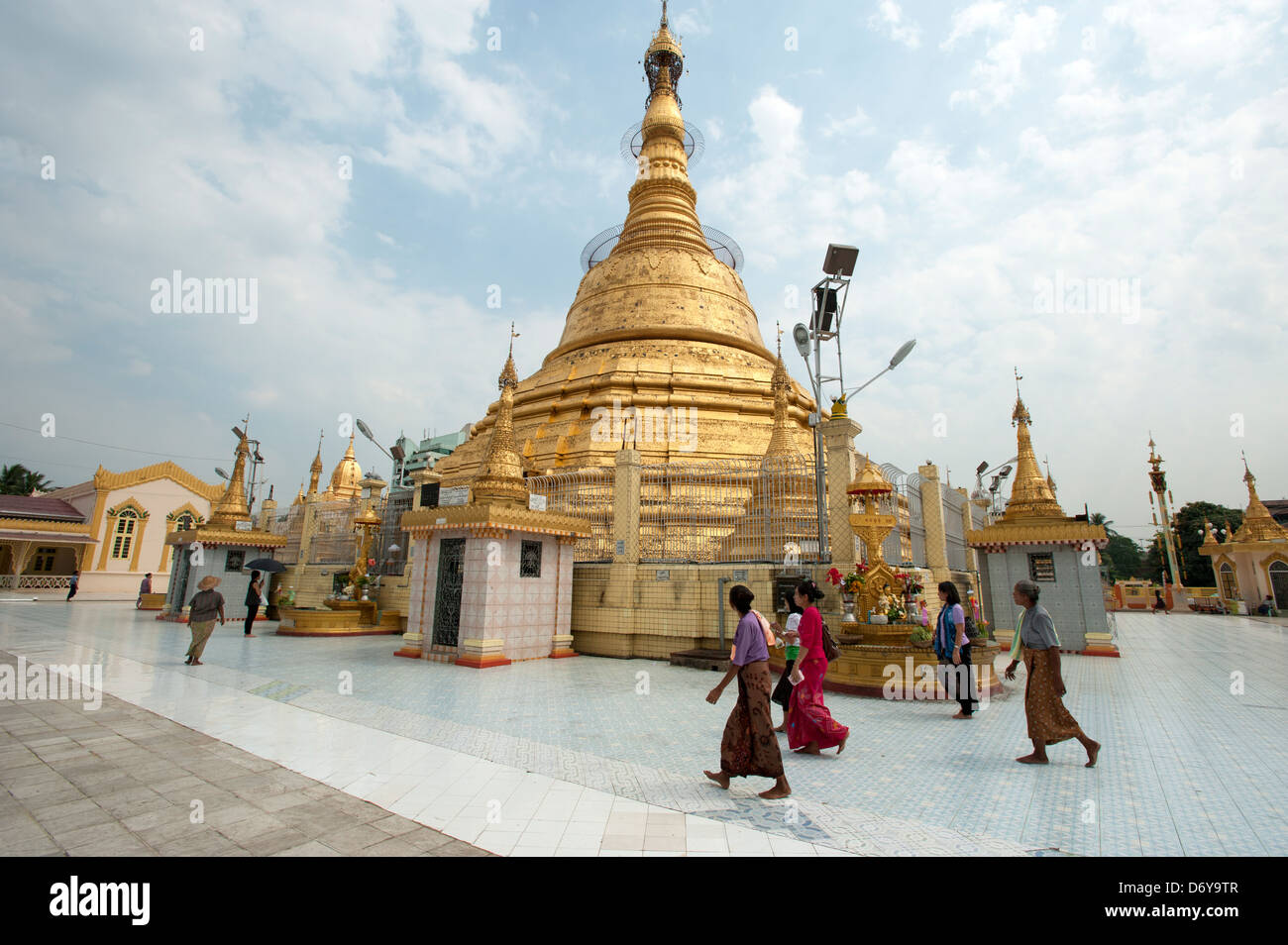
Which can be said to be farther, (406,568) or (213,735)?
(406,568)

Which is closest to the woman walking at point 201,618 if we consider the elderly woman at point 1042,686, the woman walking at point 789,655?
the woman walking at point 789,655

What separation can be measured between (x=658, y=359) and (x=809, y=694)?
52.7 ft

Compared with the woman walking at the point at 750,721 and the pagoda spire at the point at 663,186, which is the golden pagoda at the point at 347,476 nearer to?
the pagoda spire at the point at 663,186

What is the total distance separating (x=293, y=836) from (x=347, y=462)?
39.1m

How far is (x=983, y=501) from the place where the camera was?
2444 centimetres

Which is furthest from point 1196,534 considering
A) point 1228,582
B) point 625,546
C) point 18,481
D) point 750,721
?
point 18,481

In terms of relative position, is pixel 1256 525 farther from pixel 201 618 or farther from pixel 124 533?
pixel 124 533

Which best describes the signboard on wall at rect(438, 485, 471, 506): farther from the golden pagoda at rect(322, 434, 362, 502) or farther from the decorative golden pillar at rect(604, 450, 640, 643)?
the golden pagoda at rect(322, 434, 362, 502)

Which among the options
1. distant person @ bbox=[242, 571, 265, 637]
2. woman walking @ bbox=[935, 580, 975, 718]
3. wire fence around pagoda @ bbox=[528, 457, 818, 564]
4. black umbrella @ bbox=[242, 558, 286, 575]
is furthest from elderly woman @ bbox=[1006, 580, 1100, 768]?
black umbrella @ bbox=[242, 558, 286, 575]

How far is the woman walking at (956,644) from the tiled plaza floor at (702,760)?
40cm

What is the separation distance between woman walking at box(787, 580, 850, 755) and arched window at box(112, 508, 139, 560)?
36.9 metres

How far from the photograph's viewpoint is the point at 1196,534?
1676 inches
